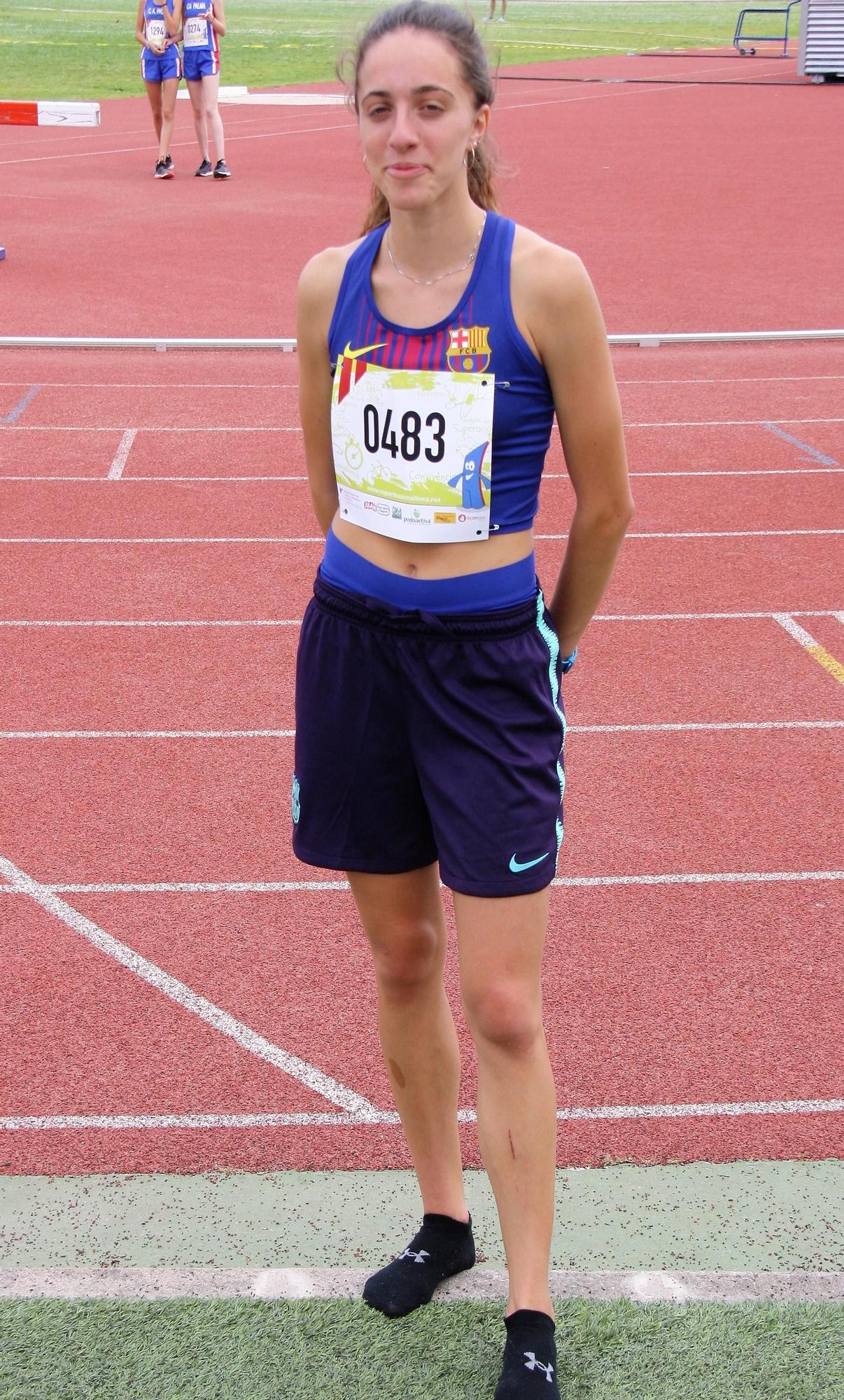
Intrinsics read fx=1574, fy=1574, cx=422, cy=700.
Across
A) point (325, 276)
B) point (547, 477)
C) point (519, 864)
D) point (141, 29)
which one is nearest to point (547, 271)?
point (325, 276)

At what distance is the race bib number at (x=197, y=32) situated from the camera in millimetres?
16109

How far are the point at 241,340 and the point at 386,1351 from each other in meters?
9.36

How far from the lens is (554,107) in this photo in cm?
2723

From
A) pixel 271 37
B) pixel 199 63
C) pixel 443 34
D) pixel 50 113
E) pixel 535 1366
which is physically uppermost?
pixel 443 34

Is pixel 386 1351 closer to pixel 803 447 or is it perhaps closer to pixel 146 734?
pixel 146 734

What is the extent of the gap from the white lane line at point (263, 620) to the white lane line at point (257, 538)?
92 centimetres

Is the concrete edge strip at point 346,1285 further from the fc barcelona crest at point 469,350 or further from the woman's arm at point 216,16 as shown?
the woman's arm at point 216,16

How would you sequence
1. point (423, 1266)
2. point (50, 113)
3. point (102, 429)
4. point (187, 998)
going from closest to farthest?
point (423, 1266)
point (187, 998)
point (102, 429)
point (50, 113)

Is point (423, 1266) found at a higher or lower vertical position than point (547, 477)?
higher

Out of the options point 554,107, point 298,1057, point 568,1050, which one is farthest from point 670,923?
point 554,107

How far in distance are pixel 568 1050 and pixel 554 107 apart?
26.2m

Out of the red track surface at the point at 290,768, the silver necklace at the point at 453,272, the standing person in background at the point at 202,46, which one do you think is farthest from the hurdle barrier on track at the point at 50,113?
the silver necklace at the point at 453,272

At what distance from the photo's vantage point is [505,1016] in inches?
93.6

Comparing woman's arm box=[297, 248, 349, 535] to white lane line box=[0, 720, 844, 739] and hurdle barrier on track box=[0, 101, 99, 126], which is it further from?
hurdle barrier on track box=[0, 101, 99, 126]
